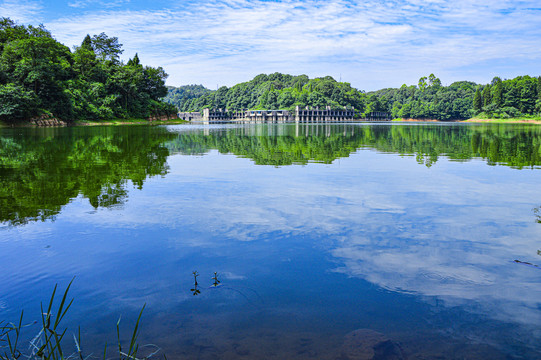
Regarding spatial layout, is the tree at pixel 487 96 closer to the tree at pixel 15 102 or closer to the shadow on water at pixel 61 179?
the tree at pixel 15 102

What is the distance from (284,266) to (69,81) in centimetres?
8260

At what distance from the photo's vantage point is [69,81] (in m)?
75.1

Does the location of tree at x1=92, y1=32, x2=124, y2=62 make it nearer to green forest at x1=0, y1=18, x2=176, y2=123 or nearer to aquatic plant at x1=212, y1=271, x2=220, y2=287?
green forest at x1=0, y1=18, x2=176, y2=123

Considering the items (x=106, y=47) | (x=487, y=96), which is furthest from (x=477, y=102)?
(x=106, y=47)

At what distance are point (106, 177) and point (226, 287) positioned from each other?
28.5ft

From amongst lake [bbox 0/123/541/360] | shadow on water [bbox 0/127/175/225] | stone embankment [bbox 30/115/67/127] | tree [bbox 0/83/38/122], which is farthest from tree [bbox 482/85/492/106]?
shadow on water [bbox 0/127/175/225]

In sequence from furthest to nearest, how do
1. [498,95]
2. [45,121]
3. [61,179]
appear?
[498,95] → [45,121] → [61,179]

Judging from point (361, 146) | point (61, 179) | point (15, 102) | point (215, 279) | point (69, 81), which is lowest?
point (215, 279)

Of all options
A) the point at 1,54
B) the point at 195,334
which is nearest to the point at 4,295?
the point at 195,334

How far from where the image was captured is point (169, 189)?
10375mm

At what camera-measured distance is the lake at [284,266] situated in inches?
146

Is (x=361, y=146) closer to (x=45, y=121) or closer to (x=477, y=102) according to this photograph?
(x=45, y=121)

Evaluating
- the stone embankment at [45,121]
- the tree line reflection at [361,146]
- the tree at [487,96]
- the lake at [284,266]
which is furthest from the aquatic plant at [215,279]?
the tree at [487,96]

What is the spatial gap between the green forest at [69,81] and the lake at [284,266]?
5762cm
